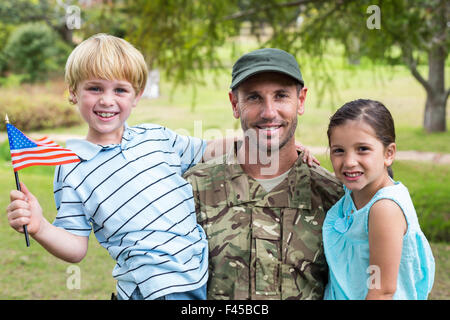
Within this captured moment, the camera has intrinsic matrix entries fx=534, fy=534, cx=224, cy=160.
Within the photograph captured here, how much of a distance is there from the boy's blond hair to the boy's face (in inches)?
1.1

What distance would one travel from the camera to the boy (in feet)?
6.63

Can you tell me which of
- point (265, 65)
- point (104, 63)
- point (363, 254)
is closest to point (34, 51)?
point (104, 63)

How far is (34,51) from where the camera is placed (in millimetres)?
16094

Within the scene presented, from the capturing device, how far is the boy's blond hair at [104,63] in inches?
82.5

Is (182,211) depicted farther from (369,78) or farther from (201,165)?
(369,78)

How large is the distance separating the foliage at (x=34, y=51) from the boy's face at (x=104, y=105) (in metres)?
14.7

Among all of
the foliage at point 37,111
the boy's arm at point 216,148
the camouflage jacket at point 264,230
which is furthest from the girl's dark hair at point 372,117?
the foliage at point 37,111

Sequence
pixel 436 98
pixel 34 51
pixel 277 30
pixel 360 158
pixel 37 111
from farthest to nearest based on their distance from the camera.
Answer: pixel 34 51 < pixel 37 111 < pixel 436 98 < pixel 277 30 < pixel 360 158

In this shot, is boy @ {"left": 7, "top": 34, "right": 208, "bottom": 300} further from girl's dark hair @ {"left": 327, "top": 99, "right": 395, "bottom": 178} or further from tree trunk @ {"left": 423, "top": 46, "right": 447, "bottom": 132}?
tree trunk @ {"left": 423, "top": 46, "right": 447, "bottom": 132}

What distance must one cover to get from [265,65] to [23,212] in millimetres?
1074

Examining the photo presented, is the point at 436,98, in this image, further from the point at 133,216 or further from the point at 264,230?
the point at 133,216

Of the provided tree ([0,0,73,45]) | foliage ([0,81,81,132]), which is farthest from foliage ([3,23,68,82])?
foliage ([0,81,81,132])

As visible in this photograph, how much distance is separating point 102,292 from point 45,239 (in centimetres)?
327

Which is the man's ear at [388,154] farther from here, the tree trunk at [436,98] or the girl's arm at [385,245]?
the tree trunk at [436,98]
